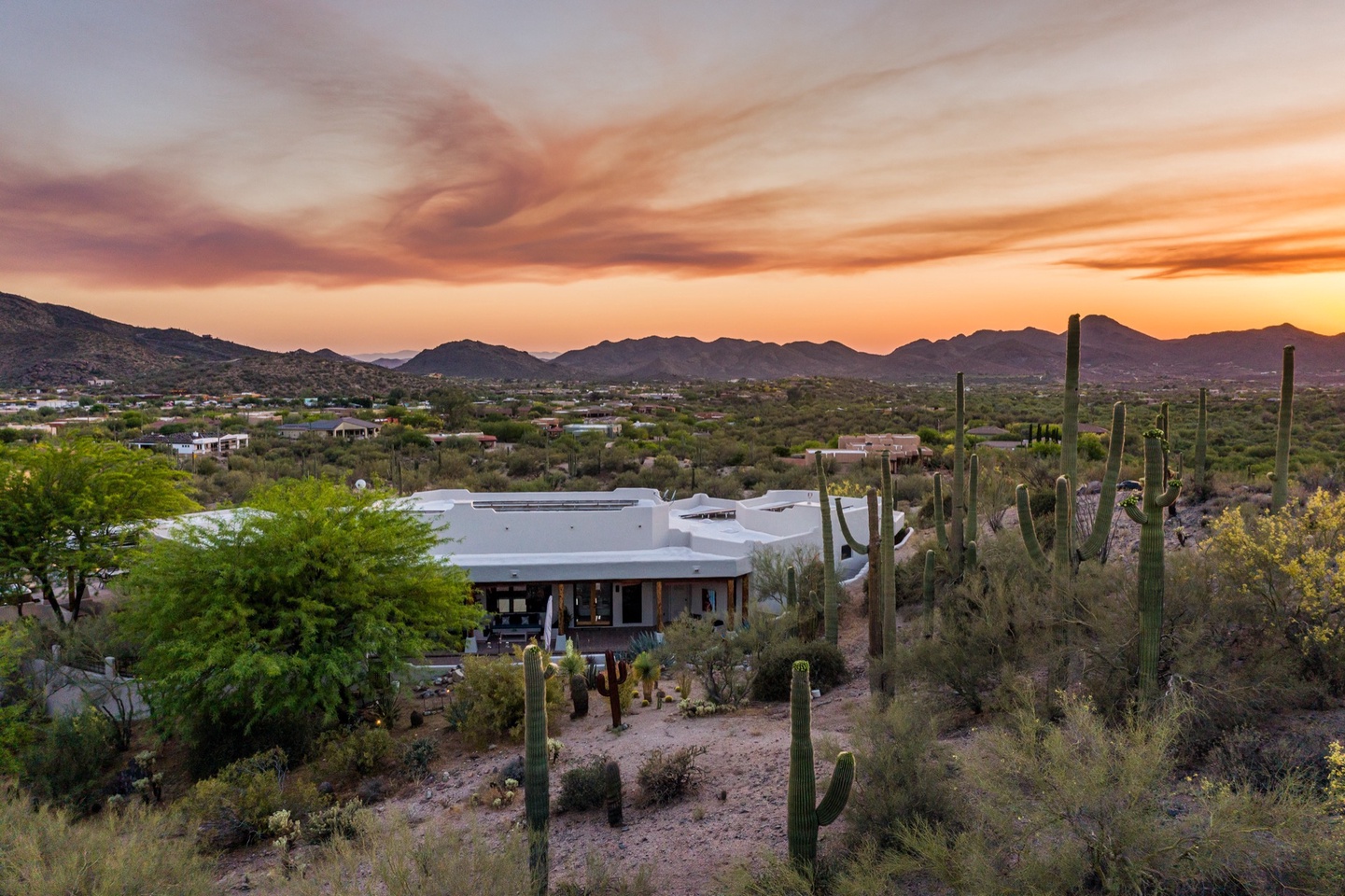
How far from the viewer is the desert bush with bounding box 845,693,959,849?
28.5 feet

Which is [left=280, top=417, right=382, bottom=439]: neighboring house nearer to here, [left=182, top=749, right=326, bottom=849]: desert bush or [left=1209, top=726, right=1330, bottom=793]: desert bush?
[left=182, top=749, right=326, bottom=849]: desert bush

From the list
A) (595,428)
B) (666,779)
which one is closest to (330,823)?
(666,779)

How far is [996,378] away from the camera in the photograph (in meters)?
197

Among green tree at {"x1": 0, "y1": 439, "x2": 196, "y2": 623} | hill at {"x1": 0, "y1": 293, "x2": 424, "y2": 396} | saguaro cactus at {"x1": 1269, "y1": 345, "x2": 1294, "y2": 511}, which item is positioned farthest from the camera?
hill at {"x1": 0, "y1": 293, "x2": 424, "y2": 396}

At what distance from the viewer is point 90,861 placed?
318 inches

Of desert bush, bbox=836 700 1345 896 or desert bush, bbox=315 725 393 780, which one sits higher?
desert bush, bbox=836 700 1345 896

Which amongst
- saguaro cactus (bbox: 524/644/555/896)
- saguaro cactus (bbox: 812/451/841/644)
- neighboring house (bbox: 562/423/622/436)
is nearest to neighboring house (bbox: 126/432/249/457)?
neighboring house (bbox: 562/423/622/436)

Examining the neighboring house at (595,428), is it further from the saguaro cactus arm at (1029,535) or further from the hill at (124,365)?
the hill at (124,365)

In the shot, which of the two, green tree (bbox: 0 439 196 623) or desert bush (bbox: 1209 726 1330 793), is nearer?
desert bush (bbox: 1209 726 1330 793)

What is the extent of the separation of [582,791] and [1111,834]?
7138 mm

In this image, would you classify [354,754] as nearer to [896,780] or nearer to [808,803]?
[808,803]

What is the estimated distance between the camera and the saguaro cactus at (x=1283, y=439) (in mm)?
15219

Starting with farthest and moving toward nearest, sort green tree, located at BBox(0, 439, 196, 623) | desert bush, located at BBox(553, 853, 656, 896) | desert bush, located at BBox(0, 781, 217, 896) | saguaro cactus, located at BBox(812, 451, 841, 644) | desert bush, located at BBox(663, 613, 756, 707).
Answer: green tree, located at BBox(0, 439, 196, 623), saguaro cactus, located at BBox(812, 451, 841, 644), desert bush, located at BBox(663, 613, 756, 707), desert bush, located at BBox(553, 853, 656, 896), desert bush, located at BBox(0, 781, 217, 896)

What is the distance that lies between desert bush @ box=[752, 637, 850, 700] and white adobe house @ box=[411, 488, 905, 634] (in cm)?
616
